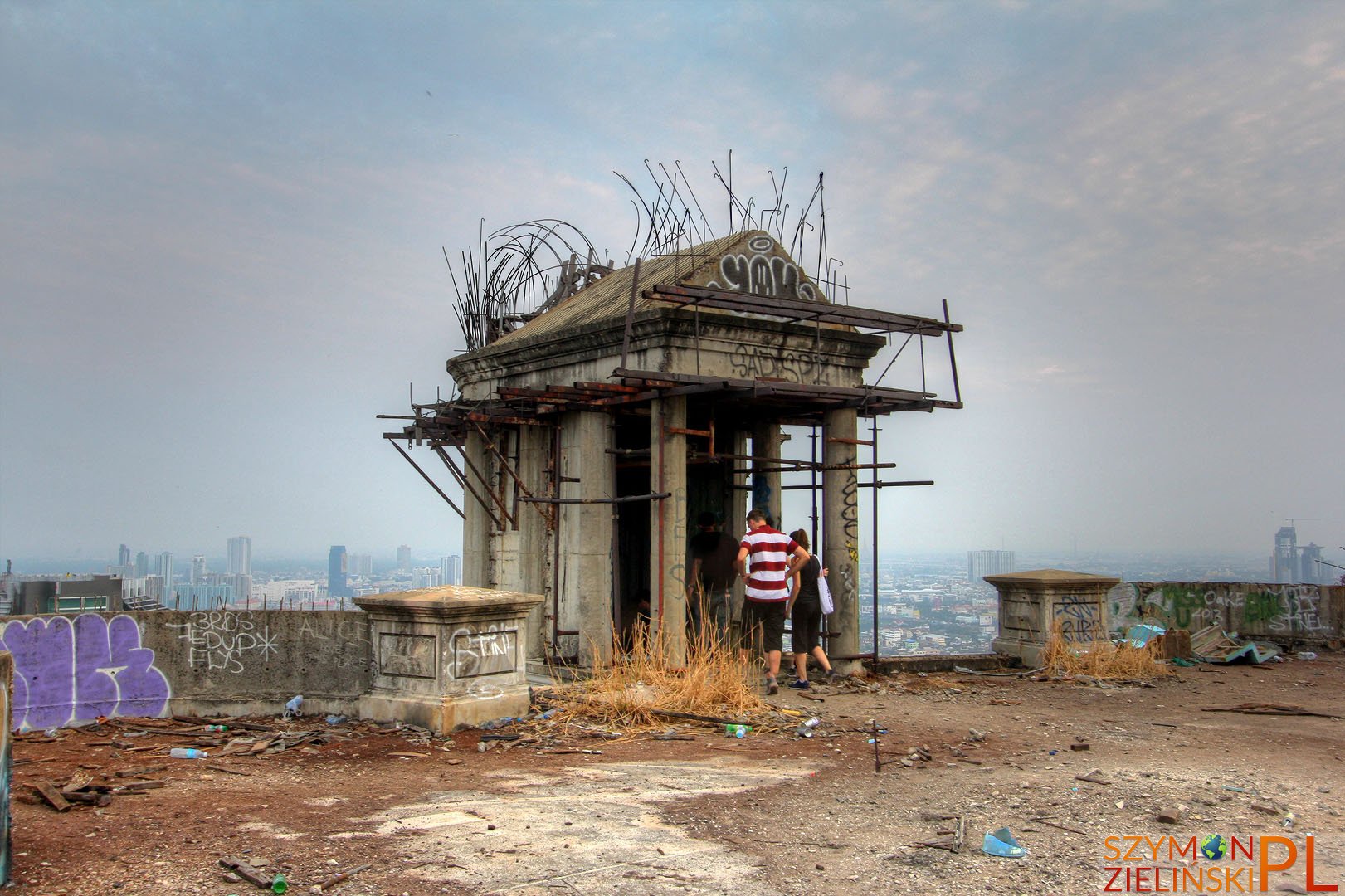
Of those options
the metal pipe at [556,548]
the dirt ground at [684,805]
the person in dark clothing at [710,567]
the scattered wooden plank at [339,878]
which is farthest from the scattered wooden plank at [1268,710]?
the scattered wooden plank at [339,878]

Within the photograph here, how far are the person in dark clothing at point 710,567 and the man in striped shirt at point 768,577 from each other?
2.09 m

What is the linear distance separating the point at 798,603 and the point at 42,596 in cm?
1957

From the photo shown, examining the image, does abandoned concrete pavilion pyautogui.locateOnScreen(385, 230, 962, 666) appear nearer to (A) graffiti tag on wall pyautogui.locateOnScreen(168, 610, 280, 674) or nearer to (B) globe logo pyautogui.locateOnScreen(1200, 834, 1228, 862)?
(A) graffiti tag on wall pyautogui.locateOnScreen(168, 610, 280, 674)

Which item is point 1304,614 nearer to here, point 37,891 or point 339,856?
point 339,856

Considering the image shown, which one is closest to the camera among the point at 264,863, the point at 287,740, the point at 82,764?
the point at 264,863

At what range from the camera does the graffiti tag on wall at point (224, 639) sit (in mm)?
10719

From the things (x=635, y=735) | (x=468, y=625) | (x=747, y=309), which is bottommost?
(x=635, y=735)

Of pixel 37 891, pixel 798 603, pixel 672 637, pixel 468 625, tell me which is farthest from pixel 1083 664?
pixel 37 891

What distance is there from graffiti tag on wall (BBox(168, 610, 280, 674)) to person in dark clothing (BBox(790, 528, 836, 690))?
5656 mm

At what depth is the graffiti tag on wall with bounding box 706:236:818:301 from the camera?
14.0m

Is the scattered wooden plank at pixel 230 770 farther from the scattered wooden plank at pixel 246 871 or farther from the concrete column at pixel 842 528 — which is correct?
the concrete column at pixel 842 528

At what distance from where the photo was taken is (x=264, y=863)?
18.8ft

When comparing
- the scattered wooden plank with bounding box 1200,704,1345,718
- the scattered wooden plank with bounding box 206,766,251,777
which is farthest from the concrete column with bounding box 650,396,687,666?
the scattered wooden plank with bounding box 1200,704,1345,718

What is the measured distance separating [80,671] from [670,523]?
6127 mm
